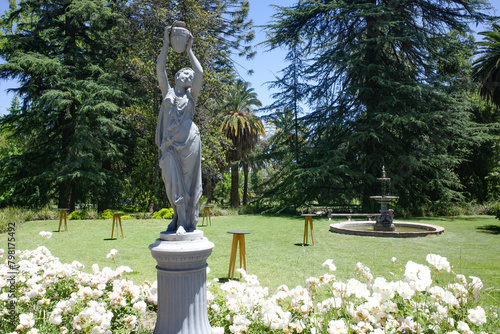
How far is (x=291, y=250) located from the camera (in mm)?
9602

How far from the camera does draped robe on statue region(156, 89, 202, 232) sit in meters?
4.10

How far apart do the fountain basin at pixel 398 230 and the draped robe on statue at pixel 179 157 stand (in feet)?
30.4

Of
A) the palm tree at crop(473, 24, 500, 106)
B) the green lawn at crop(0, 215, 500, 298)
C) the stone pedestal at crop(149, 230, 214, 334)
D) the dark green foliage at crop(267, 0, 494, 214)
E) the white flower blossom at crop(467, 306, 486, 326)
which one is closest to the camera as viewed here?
the white flower blossom at crop(467, 306, 486, 326)

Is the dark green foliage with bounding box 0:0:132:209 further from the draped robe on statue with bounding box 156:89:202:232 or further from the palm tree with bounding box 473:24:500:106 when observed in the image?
the palm tree with bounding box 473:24:500:106

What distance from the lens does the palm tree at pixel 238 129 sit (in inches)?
1131

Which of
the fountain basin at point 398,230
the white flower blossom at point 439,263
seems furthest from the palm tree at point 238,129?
the white flower blossom at point 439,263

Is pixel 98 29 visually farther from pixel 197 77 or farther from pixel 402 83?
pixel 197 77

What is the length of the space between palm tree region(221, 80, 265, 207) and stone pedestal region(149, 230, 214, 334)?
23.9m

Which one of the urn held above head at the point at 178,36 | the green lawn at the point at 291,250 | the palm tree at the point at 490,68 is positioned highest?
the palm tree at the point at 490,68

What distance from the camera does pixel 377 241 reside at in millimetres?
10883

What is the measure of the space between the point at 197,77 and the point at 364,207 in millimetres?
18244

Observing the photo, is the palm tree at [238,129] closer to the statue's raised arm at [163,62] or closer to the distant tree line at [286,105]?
the distant tree line at [286,105]

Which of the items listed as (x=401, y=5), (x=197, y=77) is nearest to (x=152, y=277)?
(x=197, y=77)

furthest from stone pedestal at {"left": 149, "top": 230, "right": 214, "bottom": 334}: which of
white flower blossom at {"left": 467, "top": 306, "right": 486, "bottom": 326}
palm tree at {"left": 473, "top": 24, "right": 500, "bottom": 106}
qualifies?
palm tree at {"left": 473, "top": 24, "right": 500, "bottom": 106}
